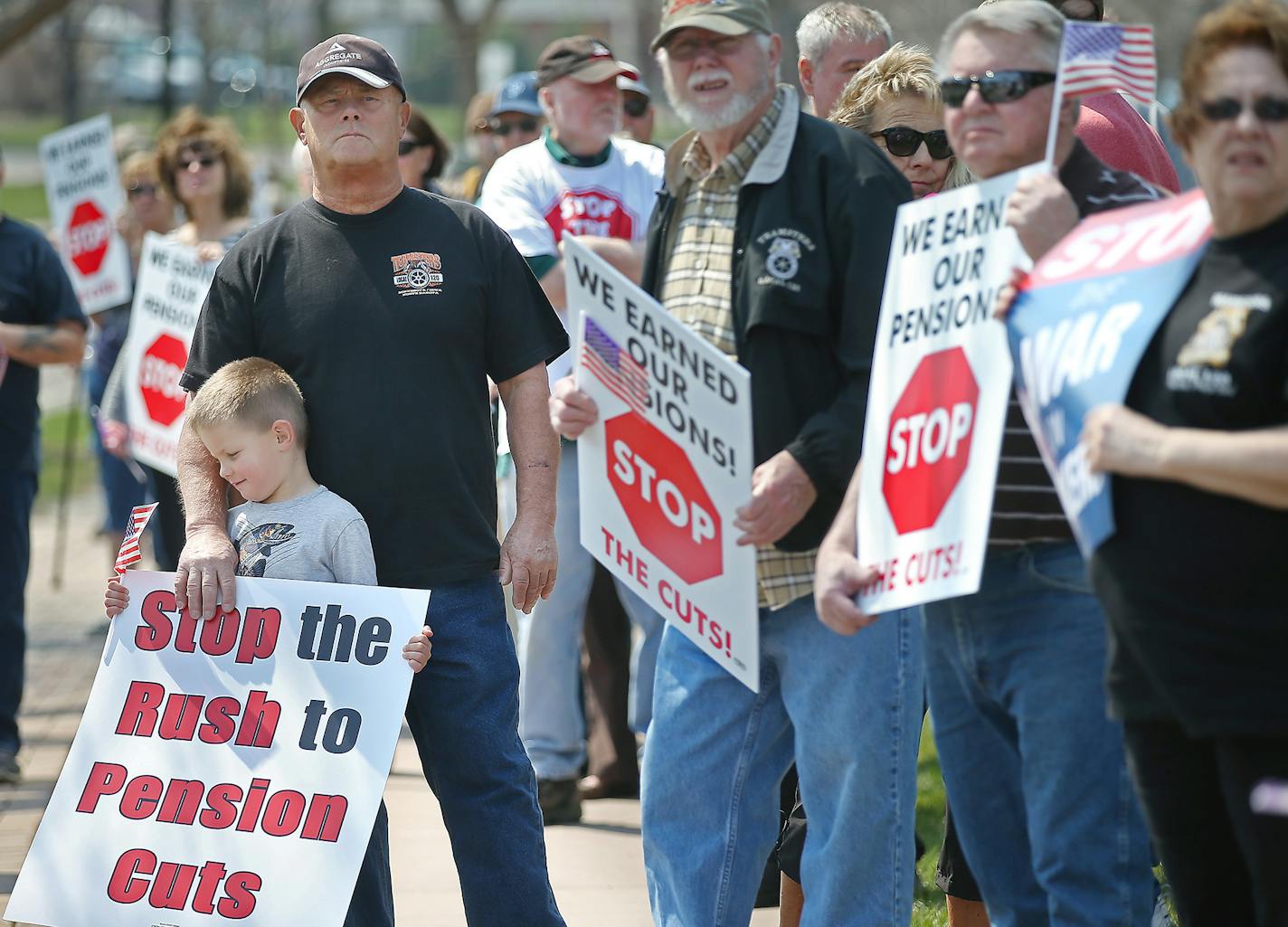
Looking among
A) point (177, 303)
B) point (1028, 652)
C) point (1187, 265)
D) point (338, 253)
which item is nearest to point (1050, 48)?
point (1187, 265)

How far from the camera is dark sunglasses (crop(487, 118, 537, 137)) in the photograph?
823cm

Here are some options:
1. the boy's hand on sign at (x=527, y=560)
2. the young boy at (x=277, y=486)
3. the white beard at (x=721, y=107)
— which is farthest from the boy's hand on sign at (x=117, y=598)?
the white beard at (x=721, y=107)

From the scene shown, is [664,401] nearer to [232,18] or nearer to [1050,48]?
[1050,48]

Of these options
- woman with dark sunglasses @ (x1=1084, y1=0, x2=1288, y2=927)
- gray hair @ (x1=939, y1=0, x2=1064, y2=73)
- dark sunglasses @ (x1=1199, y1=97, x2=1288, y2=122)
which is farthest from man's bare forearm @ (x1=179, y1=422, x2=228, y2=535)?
dark sunglasses @ (x1=1199, y1=97, x2=1288, y2=122)

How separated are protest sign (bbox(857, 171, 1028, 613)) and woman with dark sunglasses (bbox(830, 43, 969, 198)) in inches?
46.7

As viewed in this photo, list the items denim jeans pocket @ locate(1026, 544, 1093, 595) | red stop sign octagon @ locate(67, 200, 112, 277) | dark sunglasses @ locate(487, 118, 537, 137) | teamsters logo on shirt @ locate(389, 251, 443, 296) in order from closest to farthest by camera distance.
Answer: denim jeans pocket @ locate(1026, 544, 1093, 595)
teamsters logo on shirt @ locate(389, 251, 443, 296)
dark sunglasses @ locate(487, 118, 537, 137)
red stop sign octagon @ locate(67, 200, 112, 277)

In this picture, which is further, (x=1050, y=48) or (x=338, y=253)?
(x=338, y=253)

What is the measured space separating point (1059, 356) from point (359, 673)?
1833 millimetres

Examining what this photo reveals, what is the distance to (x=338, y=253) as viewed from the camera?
431cm

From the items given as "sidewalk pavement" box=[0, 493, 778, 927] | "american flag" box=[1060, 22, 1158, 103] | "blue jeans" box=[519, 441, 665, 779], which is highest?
"american flag" box=[1060, 22, 1158, 103]

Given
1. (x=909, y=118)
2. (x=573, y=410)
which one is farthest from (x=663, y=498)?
(x=909, y=118)

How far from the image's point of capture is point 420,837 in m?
6.35

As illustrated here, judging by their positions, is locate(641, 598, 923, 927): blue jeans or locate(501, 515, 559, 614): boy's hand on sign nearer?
locate(641, 598, 923, 927): blue jeans

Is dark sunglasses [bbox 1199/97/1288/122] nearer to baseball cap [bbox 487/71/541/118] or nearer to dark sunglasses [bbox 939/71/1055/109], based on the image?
dark sunglasses [bbox 939/71/1055/109]
